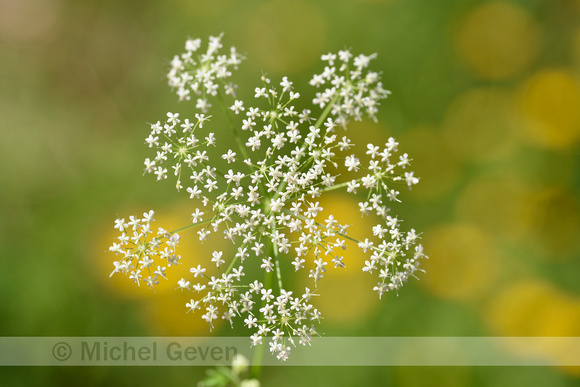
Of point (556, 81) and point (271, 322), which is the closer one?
point (271, 322)

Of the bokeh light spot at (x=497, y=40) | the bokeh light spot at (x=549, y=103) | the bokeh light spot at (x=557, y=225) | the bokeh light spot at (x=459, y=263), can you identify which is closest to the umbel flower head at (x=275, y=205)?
the bokeh light spot at (x=459, y=263)

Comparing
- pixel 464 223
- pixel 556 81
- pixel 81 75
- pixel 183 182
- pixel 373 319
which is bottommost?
pixel 373 319

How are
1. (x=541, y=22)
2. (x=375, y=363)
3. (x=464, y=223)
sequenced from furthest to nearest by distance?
(x=541, y=22)
(x=464, y=223)
(x=375, y=363)

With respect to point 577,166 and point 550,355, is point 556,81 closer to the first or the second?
point 577,166

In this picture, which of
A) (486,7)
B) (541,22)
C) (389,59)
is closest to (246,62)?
(389,59)

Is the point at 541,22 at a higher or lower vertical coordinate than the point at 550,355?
higher

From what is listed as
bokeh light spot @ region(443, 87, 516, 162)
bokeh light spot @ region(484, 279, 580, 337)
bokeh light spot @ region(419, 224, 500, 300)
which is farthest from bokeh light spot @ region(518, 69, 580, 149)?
bokeh light spot @ region(484, 279, 580, 337)
